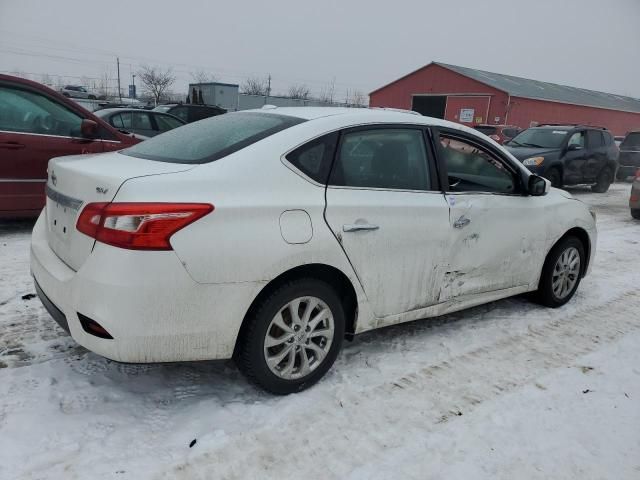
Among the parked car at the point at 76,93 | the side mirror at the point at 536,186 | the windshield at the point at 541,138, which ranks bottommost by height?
the side mirror at the point at 536,186

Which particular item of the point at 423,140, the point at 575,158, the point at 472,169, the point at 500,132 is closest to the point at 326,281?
the point at 423,140

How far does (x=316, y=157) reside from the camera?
2.89 metres

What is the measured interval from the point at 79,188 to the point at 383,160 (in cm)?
172

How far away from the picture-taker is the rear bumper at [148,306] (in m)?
2.30

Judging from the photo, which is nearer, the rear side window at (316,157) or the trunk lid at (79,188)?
the trunk lid at (79,188)

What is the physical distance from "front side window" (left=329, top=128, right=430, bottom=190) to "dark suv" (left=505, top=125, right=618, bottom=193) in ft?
27.3

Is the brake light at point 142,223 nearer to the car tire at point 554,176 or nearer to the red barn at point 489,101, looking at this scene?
the car tire at point 554,176

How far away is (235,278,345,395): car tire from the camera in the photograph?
2.65 meters

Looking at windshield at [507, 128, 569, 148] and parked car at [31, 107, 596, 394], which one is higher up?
windshield at [507, 128, 569, 148]

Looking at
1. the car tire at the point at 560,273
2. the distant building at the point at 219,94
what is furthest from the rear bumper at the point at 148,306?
the distant building at the point at 219,94

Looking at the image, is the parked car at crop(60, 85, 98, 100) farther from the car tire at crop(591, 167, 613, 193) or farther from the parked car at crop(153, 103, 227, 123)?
the car tire at crop(591, 167, 613, 193)

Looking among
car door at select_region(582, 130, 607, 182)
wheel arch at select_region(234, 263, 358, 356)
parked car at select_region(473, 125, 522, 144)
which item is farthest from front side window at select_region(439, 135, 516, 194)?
parked car at select_region(473, 125, 522, 144)

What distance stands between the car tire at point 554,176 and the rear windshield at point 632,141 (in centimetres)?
552

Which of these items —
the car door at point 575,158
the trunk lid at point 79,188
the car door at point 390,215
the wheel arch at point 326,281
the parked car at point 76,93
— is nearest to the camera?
the trunk lid at point 79,188
